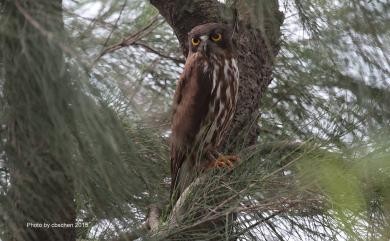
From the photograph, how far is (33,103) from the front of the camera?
1.55 meters

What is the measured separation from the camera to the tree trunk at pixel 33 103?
1506 millimetres

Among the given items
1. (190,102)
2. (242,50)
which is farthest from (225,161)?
(242,50)

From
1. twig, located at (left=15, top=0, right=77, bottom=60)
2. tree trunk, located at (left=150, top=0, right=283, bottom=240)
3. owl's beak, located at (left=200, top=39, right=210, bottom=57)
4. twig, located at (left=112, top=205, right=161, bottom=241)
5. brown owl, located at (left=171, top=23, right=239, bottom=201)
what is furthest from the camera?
owl's beak, located at (left=200, top=39, right=210, bottom=57)

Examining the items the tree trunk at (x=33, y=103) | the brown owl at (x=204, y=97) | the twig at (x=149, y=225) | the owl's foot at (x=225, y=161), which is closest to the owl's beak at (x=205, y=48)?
the brown owl at (x=204, y=97)

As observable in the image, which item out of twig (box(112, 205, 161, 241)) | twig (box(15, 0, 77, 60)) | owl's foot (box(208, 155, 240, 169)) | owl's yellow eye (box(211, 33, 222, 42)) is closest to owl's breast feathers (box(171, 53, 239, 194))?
owl's yellow eye (box(211, 33, 222, 42))

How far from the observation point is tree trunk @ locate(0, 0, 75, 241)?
1506mm

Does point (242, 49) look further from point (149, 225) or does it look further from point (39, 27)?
point (39, 27)

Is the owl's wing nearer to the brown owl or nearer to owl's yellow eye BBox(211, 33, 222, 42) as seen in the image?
the brown owl

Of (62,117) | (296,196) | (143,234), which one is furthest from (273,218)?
(62,117)

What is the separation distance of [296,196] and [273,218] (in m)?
0.19

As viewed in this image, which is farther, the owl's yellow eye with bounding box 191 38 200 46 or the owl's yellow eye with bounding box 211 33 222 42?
the owl's yellow eye with bounding box 211 33 222 42

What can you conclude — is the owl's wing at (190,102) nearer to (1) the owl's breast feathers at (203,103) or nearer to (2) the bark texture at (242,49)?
(1) the owl's breast feathers at (203,103)

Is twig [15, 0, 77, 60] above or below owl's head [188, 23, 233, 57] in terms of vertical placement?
below

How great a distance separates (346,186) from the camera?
2.13m
